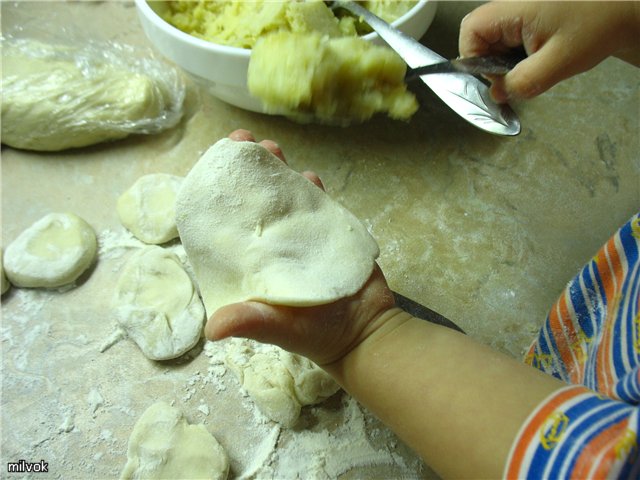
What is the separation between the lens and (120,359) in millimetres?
916

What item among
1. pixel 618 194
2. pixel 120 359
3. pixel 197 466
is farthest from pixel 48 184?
pixel 618 194

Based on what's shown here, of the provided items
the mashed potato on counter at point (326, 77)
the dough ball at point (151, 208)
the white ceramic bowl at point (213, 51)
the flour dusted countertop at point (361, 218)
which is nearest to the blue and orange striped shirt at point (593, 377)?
the flour dusted countertop at point (361, 218)

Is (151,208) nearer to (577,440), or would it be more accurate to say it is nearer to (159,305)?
(159,305)

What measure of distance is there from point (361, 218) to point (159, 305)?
418 mm

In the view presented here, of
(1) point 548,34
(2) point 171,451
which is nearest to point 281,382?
(2) point 171,451

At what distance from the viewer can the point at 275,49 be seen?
0.79 m

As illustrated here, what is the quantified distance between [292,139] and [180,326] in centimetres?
48

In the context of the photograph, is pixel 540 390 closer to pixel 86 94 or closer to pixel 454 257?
pixel 454 257

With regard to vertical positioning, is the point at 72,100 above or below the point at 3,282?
above

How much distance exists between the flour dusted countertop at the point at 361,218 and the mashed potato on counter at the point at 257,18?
0.67 feet

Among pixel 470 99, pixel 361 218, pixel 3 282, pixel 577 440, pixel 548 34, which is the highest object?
pixel 548 34

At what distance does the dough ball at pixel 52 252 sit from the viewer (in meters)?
0.96

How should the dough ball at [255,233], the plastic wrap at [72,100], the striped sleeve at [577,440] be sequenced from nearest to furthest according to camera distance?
the striped sleeve at [577,440] → the dough ball at [255,233] → the plastic wrap at [72,100]

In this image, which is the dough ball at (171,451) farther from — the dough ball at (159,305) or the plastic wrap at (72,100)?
the plastic wrap at (72,100)
